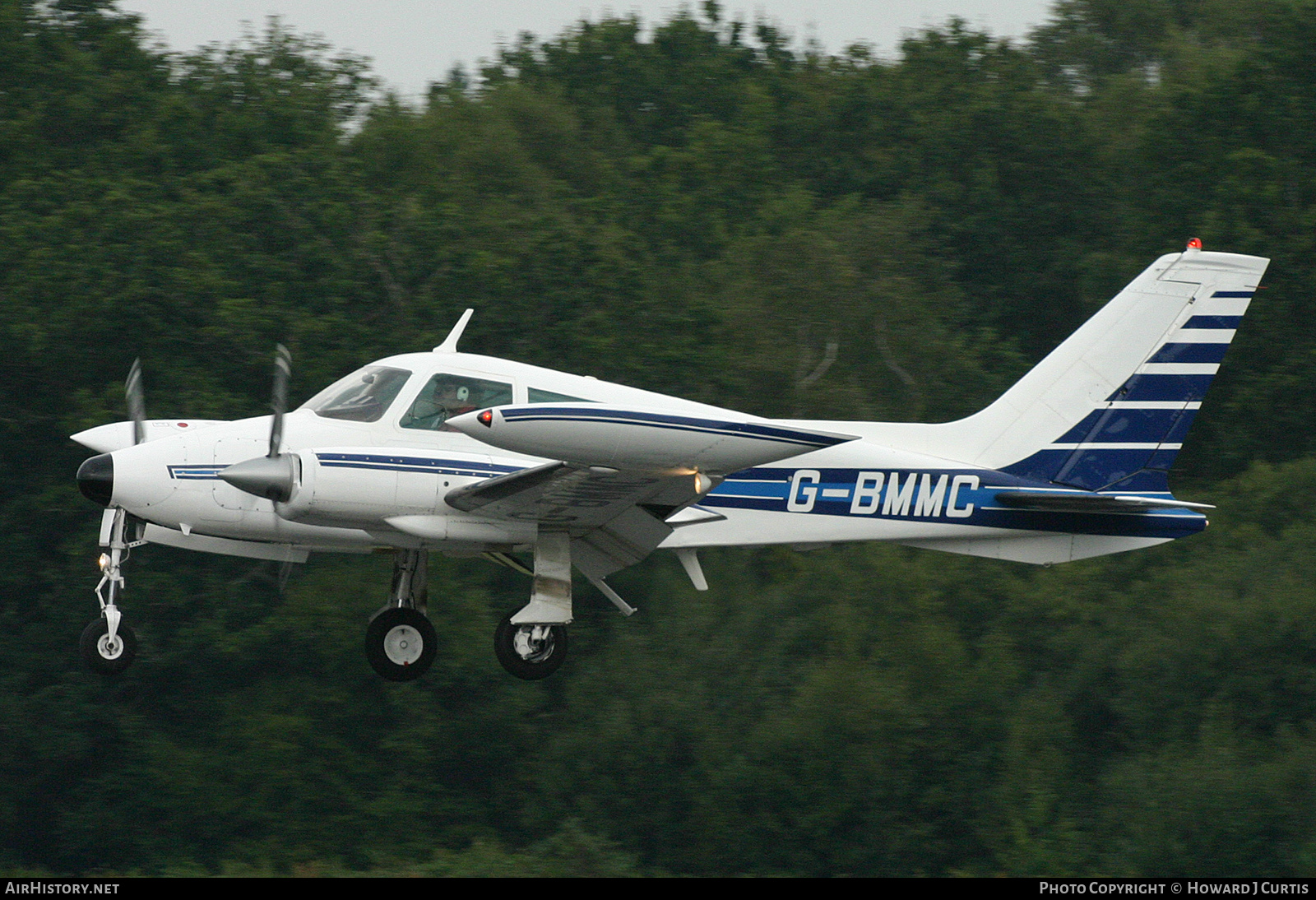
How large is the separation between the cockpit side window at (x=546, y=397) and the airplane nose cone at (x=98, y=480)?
126 inches

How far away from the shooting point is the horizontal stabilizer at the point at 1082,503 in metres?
14.5

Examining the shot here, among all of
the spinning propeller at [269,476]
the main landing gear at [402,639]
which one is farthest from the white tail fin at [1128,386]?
the spinning propeller at [269,476]

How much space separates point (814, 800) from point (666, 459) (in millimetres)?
11451

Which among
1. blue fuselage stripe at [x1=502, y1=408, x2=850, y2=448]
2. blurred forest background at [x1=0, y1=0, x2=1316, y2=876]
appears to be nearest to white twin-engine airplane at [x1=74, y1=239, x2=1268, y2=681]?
blue fuselage stripe at [x1=502, y1=408, x2=850, y2=448]

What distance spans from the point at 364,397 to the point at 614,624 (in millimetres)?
10442

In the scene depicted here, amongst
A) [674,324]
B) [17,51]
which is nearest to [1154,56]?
[674,324]

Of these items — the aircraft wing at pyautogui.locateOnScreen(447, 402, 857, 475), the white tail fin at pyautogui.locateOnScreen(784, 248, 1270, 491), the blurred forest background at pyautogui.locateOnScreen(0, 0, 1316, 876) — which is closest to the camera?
the aircraft wing at pyautogui.locateOnScreen(447, 402, 857, 475)

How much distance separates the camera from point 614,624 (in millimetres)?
23531

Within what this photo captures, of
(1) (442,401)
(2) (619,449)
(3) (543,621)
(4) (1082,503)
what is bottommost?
(3) (543,621)

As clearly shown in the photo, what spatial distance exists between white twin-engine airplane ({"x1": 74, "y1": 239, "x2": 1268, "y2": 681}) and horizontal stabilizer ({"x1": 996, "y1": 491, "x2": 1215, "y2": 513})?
0.02 m

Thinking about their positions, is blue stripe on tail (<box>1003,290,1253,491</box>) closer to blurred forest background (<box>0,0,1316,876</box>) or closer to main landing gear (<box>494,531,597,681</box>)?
main landing gear (<box>494,531,597,681</box>)

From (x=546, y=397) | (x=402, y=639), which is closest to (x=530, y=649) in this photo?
(x=402, y=639)

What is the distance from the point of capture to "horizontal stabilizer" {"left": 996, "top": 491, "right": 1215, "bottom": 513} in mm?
14453

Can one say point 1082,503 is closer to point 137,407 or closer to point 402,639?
point 402,639
